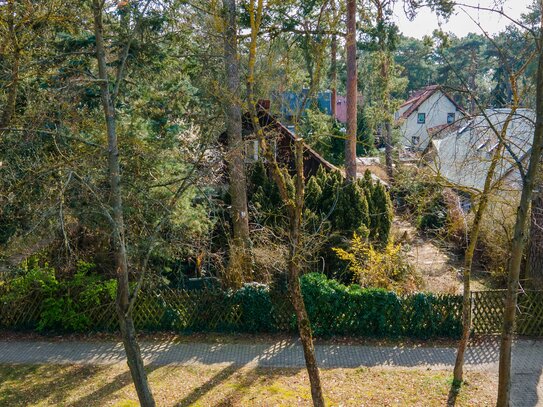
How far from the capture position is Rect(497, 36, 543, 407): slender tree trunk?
6.06 metres

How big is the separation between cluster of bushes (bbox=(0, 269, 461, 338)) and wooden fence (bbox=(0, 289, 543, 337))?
0.08ft

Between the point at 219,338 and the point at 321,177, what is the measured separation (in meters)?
7.14

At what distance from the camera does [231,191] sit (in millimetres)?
14570

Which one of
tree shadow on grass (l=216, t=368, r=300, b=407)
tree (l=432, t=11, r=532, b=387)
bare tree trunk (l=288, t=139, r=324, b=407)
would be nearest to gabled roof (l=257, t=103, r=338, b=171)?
bare tree trunk (l=288, t=139, r=324, b=407)

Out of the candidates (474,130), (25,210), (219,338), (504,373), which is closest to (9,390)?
(25,210)

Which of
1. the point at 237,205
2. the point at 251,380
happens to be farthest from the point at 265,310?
the point at 237,205

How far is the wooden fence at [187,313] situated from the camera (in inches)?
457

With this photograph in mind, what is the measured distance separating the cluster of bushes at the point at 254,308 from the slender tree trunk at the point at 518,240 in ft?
15.4

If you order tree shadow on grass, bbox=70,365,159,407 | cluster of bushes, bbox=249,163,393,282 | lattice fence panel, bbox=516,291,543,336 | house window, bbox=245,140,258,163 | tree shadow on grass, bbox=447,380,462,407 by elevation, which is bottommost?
tree shadow on grass, bbox=447,380,462,407

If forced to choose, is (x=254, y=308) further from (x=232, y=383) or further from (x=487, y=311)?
(x=487, y=311)

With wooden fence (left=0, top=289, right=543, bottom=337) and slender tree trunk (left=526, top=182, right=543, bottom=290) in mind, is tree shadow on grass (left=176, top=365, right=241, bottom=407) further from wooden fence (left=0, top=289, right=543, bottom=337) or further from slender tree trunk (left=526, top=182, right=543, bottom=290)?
slender tree trunk (left=526, top=182, right=543, bottom=290)

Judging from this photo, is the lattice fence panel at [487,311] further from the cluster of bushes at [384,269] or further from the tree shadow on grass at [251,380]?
the tree shadow on grass at [251,380]

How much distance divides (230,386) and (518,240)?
5796 millimetres

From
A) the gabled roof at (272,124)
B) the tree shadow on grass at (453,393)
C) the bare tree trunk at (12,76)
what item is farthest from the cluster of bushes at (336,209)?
the bare tree trunk at (12,76)
